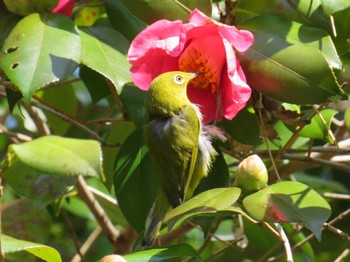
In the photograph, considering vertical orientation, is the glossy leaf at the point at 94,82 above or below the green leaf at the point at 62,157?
above

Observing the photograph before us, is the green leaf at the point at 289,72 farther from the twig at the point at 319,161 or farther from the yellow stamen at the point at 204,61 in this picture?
the twig at the point at 319,161

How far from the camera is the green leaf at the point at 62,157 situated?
153 centimetres

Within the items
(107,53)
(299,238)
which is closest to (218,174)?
(107,53)

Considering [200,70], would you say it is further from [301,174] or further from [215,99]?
[301,174]

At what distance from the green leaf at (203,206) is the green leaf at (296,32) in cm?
31

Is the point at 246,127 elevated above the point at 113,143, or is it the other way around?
the point at 246,127

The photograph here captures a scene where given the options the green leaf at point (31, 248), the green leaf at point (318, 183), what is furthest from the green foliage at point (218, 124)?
the green leaf at point (318, 183)

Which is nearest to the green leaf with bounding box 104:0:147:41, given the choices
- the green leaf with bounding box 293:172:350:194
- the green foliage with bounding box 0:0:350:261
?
the green foliage with bounding box 0:0:350:261

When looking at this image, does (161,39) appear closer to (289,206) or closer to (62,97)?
(289,206)

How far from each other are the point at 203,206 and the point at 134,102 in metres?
0.38

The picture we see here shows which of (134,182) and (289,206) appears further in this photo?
(134,182)

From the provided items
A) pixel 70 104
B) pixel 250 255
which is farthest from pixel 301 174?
pixel 70 104

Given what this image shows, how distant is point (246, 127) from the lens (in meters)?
1.55

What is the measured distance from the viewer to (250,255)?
2.61 m
